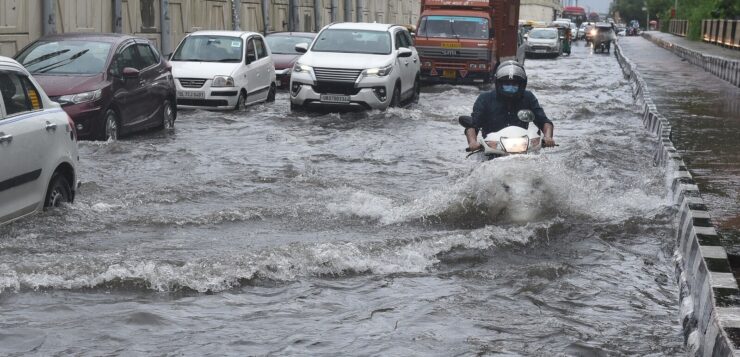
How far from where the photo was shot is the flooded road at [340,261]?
6.35 meters

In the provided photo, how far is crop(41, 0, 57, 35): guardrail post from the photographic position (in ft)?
76.0

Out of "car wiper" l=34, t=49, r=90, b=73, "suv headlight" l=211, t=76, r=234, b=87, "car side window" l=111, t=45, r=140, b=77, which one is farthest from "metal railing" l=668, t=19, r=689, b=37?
"car wiper" l=34, t=49, r=90, b=73

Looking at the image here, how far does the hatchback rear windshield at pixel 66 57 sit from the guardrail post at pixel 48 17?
763 centimetres

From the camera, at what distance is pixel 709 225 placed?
8289mm

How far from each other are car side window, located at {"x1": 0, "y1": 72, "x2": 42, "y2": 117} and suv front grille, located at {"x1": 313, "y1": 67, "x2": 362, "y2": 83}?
1111cm

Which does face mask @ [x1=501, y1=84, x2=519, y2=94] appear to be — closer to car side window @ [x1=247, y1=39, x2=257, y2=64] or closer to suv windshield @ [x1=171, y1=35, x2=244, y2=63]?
suv windshield @ [x1=171, y1=35, x2=244, y2=63]

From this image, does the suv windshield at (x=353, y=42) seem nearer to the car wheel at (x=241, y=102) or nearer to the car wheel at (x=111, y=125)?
the car wheel at (x=241, y=102)

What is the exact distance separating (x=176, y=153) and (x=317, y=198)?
409 centimetres

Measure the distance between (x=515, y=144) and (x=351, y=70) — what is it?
35.9 ft

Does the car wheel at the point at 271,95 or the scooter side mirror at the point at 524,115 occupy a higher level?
the scooter side mirror at the point at 524,115

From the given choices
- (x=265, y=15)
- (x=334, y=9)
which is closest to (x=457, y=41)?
(x=265, y=15)

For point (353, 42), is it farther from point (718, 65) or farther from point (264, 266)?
point (718, 65)

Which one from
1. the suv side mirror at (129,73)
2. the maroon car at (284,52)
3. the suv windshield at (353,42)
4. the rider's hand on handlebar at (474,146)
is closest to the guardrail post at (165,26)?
the maroon car at (284,52)

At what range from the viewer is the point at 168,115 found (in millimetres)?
17594
